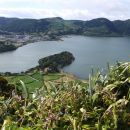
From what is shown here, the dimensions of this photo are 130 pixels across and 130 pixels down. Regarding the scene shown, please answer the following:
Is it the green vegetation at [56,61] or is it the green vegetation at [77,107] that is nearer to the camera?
the green vegetation at [77,107]

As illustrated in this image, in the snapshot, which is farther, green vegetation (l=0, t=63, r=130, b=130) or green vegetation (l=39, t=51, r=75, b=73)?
green vegetation (l=39, t=51, r=75, b=73)

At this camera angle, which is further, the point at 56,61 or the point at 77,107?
the point at 56,61

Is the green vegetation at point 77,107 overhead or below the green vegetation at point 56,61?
overhead

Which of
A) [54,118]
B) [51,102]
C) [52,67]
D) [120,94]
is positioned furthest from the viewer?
[52,67]

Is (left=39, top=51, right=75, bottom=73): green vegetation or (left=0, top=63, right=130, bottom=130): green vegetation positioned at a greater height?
(left=0, top=63, right=130, bottom=130): green vegetation

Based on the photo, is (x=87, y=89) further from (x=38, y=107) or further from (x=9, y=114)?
(x=9, y=114)

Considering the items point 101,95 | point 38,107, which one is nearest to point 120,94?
point 101,95

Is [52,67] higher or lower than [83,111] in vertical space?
lower

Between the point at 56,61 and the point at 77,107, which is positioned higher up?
the point at 77,107
